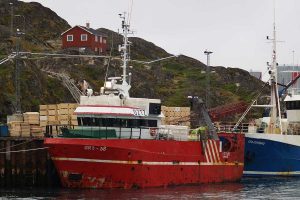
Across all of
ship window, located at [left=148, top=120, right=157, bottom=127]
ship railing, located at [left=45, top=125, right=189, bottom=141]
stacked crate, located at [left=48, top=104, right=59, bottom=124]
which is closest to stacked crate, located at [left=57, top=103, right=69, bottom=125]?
stacked crate, located at [left=48, top=104, right=59, bottom=124]

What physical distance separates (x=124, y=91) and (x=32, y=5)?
6712 cm

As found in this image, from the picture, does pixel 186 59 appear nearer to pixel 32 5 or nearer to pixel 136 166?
pixel 32 5

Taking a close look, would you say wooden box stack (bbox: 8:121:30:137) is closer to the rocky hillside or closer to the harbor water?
the harbor water

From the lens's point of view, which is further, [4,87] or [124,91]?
[4,87]

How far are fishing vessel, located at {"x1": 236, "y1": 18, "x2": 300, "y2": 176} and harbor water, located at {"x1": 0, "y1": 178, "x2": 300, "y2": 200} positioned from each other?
6218mm

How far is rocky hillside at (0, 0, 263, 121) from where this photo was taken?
63.1 meters

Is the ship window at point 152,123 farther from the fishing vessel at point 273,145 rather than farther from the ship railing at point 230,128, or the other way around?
the fishing vessel at point 273,145

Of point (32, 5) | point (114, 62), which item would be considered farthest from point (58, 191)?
point (32, 5)

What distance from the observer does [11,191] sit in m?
38.6

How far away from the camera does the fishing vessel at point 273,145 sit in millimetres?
50375

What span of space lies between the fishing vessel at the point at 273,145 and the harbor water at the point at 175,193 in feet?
20.4

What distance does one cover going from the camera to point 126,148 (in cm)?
3819

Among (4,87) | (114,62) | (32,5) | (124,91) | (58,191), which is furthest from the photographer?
(32,5)

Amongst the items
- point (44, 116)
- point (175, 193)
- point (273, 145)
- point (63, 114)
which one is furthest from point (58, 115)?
point (273, 145)
